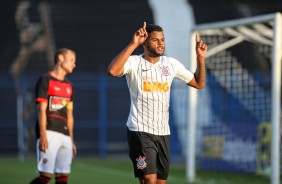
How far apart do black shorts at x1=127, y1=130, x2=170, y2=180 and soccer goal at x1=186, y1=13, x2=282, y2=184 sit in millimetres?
6364

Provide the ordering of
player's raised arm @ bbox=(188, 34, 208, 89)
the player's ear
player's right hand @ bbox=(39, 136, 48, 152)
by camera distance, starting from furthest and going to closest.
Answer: the player's ear → player's right hand @ bbox=(39, 136, 48, 152) → player's raised arm @ bbox=(188, 34, 208, 89)

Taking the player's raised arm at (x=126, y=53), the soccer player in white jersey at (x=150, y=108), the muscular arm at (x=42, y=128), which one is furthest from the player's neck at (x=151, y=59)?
the muscular arm at (x=42, y=128)

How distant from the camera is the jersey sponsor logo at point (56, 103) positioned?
30.0 feet

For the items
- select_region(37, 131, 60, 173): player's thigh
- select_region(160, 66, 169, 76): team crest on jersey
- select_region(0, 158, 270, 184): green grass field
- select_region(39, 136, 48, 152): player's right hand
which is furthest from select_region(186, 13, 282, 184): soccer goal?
select_region(160, 66, 169, 76): team crest on jersey

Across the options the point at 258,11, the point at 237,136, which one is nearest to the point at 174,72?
the point at 237,136

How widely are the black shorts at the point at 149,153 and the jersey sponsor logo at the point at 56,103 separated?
184 centimetres

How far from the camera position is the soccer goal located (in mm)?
14703

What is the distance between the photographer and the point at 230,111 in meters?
18.4

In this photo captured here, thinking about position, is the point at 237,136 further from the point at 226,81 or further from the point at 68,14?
the point at 68,14

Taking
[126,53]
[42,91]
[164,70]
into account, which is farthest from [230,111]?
[126,53]

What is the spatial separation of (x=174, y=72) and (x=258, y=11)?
19.2 metres

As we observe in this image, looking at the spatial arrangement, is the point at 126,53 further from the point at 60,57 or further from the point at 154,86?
the point at 60,57

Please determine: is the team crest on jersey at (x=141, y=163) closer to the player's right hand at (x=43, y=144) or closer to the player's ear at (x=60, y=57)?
the player's right hand at (x=43, y=144)

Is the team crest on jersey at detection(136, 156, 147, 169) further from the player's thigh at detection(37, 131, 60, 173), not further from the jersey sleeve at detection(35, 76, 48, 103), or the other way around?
the jersey sleeve at detection(35, 76, 48, 103)
